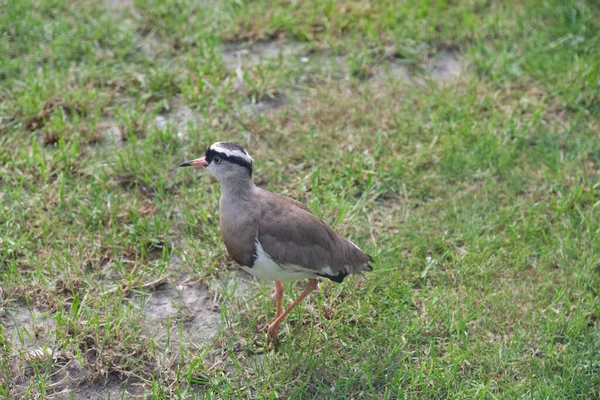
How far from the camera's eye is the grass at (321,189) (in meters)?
4.44

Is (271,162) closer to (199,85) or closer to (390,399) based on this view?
(199,85)

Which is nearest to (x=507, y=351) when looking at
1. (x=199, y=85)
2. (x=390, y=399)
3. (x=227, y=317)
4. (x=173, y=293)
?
(x=390, y=399)

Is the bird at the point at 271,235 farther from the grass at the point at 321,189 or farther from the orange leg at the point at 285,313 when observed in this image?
the grass at the point at 321,189

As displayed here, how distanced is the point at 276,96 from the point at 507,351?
10.2 feet

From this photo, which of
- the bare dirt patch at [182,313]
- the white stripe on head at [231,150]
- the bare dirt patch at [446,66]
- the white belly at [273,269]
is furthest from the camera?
the bare dirt patch at [446,66]

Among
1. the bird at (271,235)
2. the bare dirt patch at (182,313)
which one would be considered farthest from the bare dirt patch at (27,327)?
the bird at (271,235)

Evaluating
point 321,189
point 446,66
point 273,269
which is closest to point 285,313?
point 273,269

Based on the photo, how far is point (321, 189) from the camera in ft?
18.6

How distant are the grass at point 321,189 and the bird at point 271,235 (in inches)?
18.2

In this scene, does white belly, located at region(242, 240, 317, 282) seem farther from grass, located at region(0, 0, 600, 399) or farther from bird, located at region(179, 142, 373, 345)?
grass, located at region(0, 0, 600, 399)

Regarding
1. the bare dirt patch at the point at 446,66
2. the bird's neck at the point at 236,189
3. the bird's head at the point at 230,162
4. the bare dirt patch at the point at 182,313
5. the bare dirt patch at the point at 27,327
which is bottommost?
the bare dirt patch at the point at 182,313

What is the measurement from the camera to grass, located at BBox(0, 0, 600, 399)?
4438mm

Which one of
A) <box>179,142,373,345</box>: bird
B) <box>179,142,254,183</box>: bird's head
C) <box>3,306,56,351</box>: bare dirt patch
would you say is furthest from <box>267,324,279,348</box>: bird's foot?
<box>3,306,56,351</box>: bare dirt patch

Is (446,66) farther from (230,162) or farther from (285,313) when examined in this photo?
(285,313)
